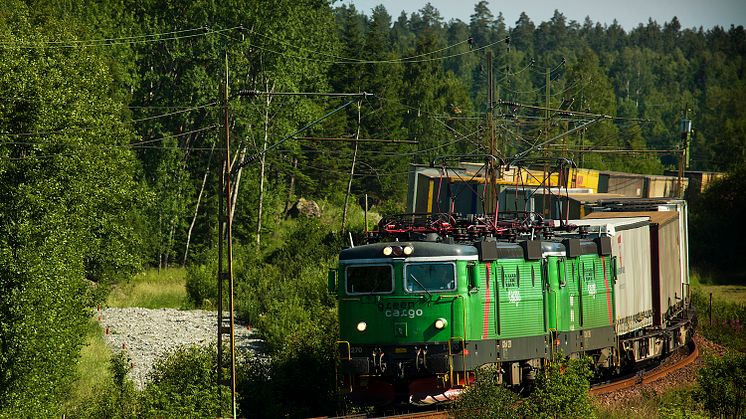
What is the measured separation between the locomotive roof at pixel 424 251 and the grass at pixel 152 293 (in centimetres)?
2895

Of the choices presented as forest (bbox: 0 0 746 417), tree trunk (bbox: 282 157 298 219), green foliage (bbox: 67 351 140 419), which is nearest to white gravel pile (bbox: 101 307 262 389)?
forest (bbox: 0 0 746 417)

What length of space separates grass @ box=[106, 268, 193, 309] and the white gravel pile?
325cm

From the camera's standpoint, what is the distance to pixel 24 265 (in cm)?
3073

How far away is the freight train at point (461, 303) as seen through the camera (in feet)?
77.6

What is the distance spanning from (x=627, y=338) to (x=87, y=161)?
18.5 metres

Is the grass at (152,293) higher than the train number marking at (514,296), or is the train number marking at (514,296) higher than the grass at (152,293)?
the train number marking at (514,296)

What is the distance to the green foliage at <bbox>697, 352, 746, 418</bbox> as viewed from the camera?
82.7ft

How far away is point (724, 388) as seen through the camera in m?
25.3

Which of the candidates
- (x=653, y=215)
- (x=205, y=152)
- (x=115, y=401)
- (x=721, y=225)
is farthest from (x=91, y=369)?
(x=721, y=225)

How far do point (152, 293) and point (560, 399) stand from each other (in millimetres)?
37200

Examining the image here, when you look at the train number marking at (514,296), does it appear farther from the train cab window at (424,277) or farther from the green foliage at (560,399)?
the green foliage at (560,399)

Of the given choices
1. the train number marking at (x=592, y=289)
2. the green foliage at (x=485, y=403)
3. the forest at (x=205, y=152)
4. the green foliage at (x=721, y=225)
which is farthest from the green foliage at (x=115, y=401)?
the green foliage at (x=721, y=225)

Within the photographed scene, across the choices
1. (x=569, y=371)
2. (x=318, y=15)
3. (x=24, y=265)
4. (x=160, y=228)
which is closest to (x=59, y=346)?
(x=24, y=265)

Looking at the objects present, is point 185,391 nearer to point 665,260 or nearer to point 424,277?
point 424,277
